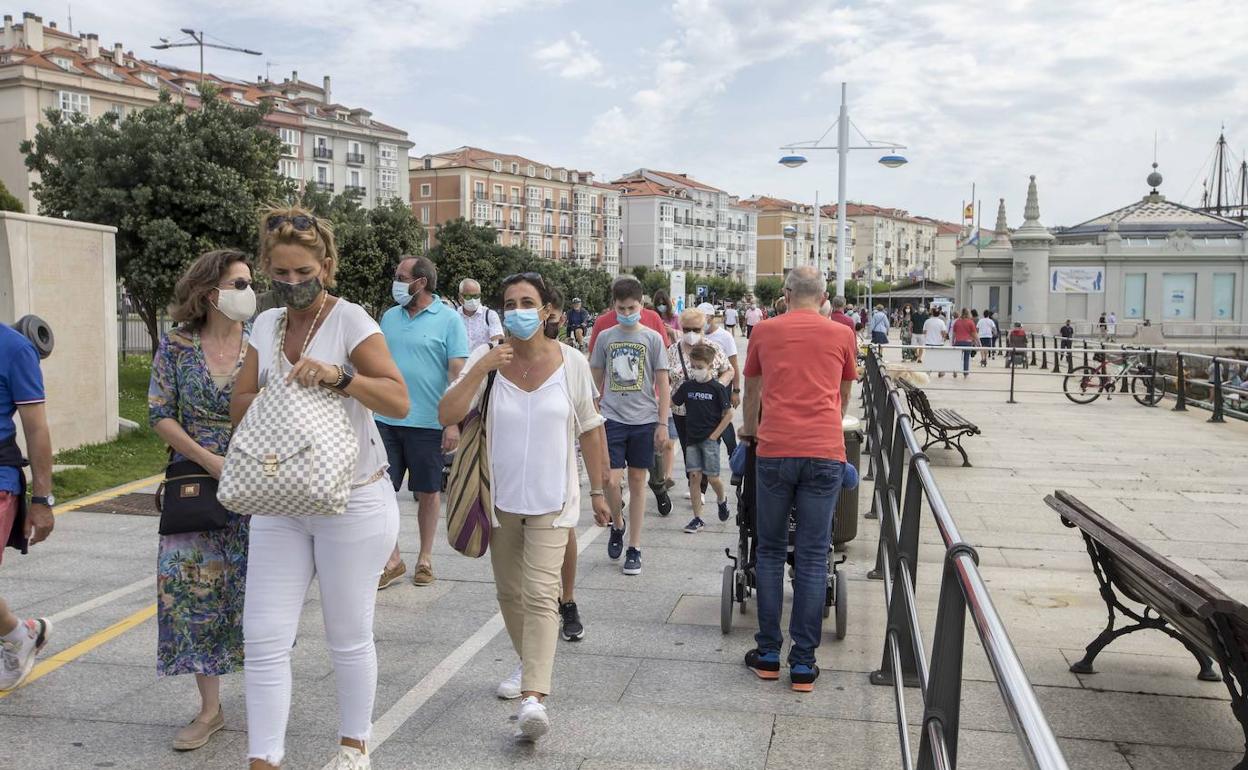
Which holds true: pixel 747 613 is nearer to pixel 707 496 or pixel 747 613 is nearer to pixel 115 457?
pixel 707 496

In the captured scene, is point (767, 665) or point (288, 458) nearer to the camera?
point (288, 458)

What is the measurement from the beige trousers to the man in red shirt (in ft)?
3.46

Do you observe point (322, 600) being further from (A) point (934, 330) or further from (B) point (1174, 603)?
(A) point (934, 330)

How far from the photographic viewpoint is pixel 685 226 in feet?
452

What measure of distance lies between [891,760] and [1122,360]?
19.0m

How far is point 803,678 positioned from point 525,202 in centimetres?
11482

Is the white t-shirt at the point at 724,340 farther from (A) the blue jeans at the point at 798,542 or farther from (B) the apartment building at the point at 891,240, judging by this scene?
(B) the apartment building at the point at 891,240

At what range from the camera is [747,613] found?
19.1ft

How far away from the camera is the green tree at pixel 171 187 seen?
63.2ft

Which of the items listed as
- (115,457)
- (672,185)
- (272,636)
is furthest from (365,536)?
(672,185)

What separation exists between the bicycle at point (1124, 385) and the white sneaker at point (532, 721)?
1743 centimetres

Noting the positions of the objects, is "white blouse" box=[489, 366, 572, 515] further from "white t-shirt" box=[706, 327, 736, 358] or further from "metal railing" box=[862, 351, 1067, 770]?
"white t-shirt" box=[706, 327, 736, 358]

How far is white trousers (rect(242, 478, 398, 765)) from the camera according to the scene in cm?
321

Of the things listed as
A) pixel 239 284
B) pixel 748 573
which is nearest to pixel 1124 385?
pixel 748 573
